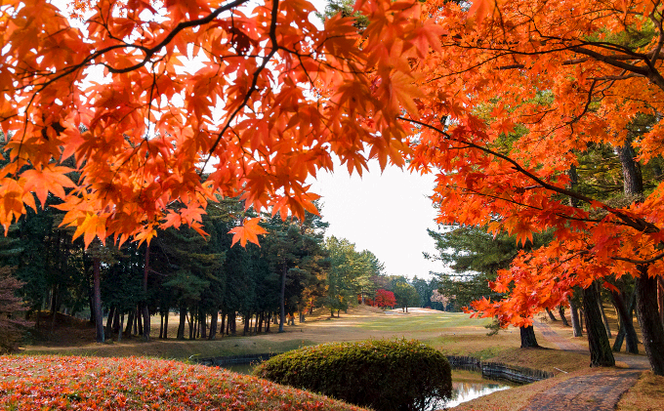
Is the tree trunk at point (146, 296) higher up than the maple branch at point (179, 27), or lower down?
lower down

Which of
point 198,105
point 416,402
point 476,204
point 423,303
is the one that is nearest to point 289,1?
point 198,105

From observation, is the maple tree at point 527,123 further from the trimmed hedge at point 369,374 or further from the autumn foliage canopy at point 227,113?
the trimmed hedge at point 369,374

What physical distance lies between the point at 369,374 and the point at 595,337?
29.5ft

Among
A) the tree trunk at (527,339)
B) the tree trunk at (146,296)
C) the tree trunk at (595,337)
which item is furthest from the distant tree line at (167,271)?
the tree trunk at (527,339)

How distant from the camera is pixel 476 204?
3.38m

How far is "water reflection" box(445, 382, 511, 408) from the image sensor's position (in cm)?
1126

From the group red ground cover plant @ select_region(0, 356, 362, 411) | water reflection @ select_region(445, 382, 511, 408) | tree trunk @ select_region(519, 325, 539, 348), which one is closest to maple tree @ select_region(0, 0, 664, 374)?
red ground cover plant @ select_region(0, 356, 362, 411)

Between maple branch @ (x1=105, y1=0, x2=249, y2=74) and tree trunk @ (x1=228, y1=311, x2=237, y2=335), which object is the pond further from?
tree trunk @ (x1=228, y1=311, x2=237, y2=335)

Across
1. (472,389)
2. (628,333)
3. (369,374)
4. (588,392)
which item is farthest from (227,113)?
(628,333)

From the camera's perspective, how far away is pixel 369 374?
7.55 meters

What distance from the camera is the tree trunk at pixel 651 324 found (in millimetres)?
9055

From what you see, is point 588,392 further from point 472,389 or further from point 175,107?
point 175,107

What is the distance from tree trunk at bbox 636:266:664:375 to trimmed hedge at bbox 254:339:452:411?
5311mm

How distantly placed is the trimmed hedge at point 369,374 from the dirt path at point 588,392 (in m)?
1.89
